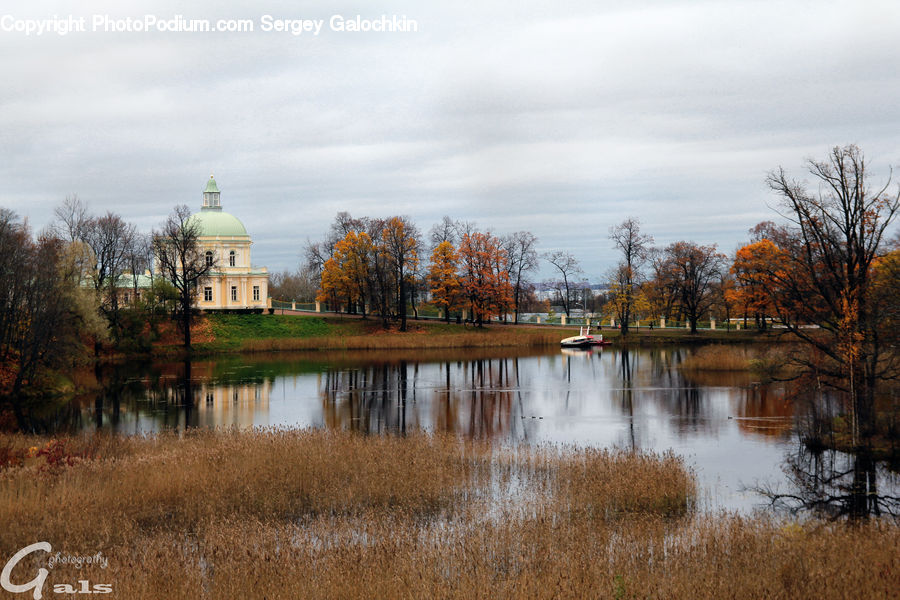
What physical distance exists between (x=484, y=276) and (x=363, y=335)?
44.8 feet

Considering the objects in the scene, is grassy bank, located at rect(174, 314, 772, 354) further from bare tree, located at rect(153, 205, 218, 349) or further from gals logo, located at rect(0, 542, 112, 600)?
gals logo, located at rect(0, 542, 112, 600)

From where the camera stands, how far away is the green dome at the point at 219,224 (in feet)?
289

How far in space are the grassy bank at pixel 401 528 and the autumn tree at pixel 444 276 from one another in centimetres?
5751

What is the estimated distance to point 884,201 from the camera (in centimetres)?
2122

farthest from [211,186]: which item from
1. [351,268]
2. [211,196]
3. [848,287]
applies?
[848,287]

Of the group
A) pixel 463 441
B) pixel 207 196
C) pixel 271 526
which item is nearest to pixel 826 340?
pixel 463 441

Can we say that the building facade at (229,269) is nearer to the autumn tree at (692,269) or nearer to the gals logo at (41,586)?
the autumn tree at (692,269)

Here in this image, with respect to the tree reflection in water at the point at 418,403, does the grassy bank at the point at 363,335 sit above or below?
above

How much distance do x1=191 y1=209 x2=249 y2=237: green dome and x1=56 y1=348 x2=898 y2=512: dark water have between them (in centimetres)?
3729

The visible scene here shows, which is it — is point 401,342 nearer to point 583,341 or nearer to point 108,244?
point 583,341

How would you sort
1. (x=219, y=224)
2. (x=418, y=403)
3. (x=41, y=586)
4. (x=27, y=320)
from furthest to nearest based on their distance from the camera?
(x=219, y=224), (x=27, y=320), (x=418, y=403), (x=41, y=586)

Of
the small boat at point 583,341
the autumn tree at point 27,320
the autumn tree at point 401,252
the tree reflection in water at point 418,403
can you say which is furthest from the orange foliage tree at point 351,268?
the autumn tree at point 27,320

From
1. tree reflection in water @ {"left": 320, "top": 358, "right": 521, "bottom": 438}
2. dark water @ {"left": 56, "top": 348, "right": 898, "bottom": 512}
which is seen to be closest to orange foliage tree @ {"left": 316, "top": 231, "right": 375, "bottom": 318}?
dark water @ {"left": 56, "top": 348, "right": 898, "bottom": 512}

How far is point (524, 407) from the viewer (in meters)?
32.0
